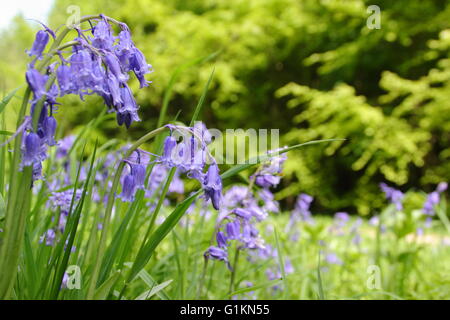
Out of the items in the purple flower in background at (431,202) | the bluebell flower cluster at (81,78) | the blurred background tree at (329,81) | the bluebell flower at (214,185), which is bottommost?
the bluebell flower at (214,185)

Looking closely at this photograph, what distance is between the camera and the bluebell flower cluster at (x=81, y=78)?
80 cm

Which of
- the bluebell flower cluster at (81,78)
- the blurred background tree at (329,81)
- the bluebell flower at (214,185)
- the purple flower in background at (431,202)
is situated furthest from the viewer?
the blurred background tree at (329,81)

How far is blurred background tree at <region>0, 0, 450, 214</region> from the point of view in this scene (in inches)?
303

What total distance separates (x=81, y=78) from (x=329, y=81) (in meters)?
8.88

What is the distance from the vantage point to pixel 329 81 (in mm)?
9266

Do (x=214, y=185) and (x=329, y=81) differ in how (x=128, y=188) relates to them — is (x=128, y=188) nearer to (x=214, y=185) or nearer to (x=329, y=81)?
(x=214, y=185)

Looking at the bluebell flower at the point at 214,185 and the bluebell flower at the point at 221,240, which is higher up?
the bluebell flower at the point at 214,185

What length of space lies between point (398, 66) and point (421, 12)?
965mm

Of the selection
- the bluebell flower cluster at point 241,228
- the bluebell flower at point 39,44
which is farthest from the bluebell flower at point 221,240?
the bluebell flower at point 39,44

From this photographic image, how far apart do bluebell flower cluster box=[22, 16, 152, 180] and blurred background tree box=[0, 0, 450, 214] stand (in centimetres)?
648

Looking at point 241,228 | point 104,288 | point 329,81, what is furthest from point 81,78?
point 329,81

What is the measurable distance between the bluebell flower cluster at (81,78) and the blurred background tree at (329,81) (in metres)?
6.48

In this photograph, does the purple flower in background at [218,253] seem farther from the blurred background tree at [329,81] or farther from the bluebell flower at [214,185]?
the blurred background tree at [329,81]
